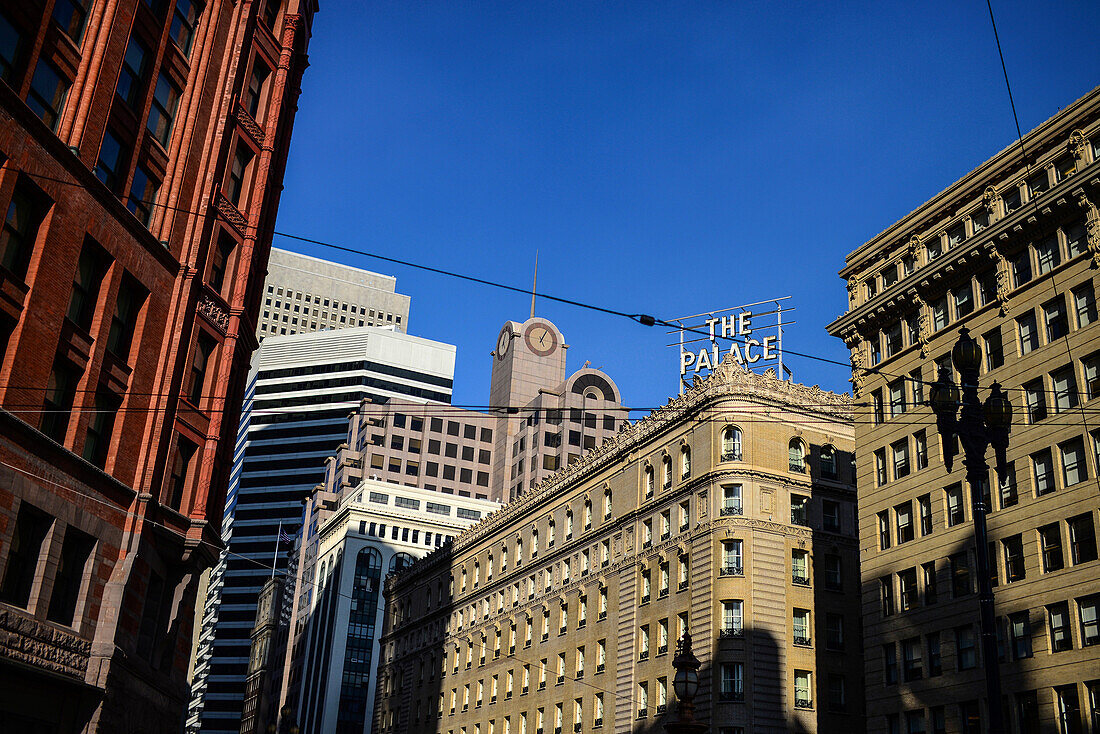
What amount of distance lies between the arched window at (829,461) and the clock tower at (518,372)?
11356 centimetres

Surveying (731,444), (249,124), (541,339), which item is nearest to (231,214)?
(249,124)

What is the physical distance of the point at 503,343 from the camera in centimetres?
19538

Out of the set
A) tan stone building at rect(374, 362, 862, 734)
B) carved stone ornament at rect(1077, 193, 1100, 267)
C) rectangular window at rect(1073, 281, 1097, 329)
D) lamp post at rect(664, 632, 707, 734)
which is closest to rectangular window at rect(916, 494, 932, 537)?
rectangular window at rect(1073, 281, 1097, 329)

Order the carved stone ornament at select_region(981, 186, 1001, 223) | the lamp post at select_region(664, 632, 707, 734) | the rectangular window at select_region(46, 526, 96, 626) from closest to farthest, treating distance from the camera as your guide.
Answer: the lamp post at select_region(664, 632, 707, 734)
the rectangular window at select_region(46, 526, 96, 626)
the carved stone ornament at select_region(981, 186, 1001, 223)

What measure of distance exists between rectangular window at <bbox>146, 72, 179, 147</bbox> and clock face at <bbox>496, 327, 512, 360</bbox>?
147 metres

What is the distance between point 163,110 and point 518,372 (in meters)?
145

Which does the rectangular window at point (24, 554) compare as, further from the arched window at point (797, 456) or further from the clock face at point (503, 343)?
the clock face at point (503, 343)

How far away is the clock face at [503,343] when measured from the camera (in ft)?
633

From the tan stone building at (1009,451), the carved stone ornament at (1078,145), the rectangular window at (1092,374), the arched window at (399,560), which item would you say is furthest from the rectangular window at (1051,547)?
the arched window at (399,560)

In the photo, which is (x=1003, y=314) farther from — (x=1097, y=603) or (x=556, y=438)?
(x=556, y=438)

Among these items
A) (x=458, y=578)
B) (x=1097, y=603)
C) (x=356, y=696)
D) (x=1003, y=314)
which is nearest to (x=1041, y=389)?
(x=1003, y=314)

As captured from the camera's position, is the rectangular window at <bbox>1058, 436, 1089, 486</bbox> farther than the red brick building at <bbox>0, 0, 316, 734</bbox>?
Yes

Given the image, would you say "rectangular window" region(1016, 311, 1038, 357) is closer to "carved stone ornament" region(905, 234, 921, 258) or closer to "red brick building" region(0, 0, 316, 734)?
"carved stone ornament" region(905, 234, 921, 258)

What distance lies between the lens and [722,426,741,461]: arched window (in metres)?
66.8
